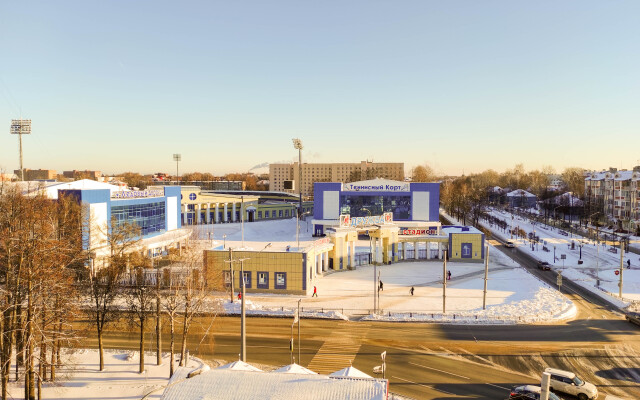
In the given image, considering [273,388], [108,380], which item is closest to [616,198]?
[273,388]

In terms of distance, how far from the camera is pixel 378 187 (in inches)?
3278

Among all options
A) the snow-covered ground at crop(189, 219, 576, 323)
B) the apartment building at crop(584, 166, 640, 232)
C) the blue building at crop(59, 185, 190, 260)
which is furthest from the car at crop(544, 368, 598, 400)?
the apartment building at crop(584, 166, 640, 232)

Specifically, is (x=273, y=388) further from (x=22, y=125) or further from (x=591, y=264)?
(x=22, y=125)

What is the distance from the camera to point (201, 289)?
26.3 meters

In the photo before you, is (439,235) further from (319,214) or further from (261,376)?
(261,376)

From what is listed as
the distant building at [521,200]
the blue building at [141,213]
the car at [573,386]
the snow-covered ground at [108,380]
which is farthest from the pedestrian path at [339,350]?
the distant building at [521,200]

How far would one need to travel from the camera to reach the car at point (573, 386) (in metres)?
22.3

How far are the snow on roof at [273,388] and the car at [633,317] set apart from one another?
30.1 meters

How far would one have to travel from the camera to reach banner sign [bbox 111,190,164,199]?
60.5 m

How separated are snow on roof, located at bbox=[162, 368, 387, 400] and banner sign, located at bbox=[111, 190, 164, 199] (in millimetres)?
50175

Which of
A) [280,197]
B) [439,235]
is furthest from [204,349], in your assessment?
[280,197]

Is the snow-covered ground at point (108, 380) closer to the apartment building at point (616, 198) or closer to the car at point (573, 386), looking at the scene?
the car at point (573, 386)

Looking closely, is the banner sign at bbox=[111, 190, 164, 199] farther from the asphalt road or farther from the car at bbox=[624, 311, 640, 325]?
the car at bbox=[624, 311, 640, 325]

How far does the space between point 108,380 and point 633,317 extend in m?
38.9
